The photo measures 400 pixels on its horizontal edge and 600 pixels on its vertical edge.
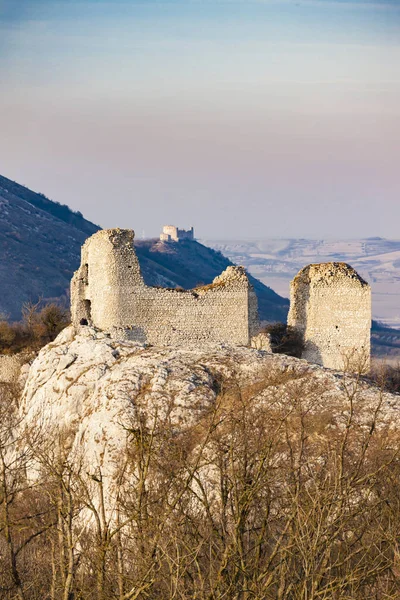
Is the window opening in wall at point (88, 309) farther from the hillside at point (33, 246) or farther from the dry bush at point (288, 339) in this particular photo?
the hillside at point (33, 246)

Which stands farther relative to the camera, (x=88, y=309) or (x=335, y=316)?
(x=88, y=309)

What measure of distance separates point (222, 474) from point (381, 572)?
2.64m

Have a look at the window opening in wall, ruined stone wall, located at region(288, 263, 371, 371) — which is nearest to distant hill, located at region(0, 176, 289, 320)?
the window opening in wall

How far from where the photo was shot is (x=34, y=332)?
4066 centimetres

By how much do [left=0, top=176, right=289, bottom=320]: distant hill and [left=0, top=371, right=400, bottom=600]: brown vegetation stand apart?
11413 centimetres

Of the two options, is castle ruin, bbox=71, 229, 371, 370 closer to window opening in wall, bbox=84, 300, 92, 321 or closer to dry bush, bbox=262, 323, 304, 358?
window opening in wall, bbox=84, 300, 92, 321

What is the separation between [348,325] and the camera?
132 ft

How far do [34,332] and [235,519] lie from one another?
2647cm

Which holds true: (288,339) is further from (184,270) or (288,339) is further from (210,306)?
(184,270)

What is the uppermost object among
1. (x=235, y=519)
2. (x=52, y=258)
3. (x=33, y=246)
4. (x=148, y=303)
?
(x=148, y=303)

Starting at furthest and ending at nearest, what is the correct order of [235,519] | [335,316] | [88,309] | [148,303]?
1. [88,309]
2. [335,316]
3. [148,303]
4. [235,519]

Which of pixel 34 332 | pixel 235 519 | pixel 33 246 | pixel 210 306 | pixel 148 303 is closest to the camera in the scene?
pixel 235 519

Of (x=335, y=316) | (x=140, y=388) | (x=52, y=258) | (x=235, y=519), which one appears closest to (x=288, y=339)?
(x=335, y=316)

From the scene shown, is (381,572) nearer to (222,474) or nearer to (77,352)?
(222,474)
